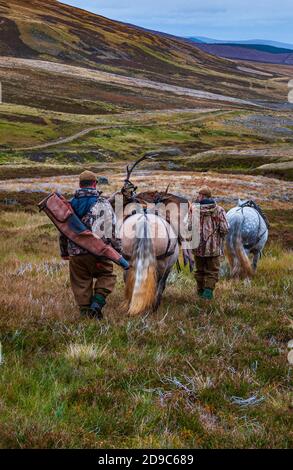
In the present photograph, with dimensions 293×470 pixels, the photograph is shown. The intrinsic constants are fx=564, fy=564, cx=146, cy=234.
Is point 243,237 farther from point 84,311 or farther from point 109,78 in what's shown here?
point 109,78

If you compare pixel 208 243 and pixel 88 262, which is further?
pixel 208 243

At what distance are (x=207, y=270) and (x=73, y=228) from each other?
339cm

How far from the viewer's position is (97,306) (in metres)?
7.71

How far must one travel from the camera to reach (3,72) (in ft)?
411

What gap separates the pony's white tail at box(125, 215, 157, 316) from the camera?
7922mm

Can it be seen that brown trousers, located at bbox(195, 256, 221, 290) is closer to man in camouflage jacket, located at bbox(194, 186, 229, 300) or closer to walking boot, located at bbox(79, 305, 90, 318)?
man in camouflage jacket, located at bbox(194, 186, 229, 300)

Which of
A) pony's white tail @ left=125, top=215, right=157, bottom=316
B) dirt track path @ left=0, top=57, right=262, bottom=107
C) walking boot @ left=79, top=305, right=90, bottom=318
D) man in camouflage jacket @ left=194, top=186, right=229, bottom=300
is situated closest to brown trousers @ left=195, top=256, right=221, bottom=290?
Answer: man in camouflage jacket @ left=194, top=186, right=229, bottom=300

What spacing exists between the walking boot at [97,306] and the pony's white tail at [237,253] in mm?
4642

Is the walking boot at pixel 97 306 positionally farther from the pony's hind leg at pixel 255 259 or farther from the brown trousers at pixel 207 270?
the pony's hind leg at pixel 255 259

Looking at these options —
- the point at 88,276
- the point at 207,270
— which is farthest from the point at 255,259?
the point at 88,276

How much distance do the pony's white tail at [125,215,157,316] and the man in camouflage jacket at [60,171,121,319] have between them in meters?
0.32

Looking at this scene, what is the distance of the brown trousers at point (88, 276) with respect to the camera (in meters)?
7.82
